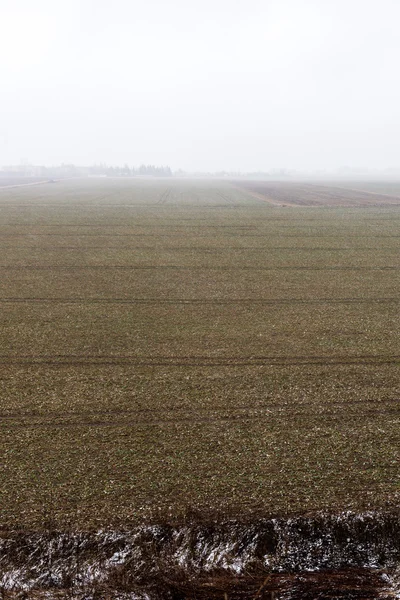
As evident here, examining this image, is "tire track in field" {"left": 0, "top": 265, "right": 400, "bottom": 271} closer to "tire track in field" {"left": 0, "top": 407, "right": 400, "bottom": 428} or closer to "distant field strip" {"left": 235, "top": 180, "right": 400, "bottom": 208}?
"tire track in field" {"left": 0, "top": 407, "right": 400, "bottom": 428}

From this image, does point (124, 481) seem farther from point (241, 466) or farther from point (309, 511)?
point (309, 511)

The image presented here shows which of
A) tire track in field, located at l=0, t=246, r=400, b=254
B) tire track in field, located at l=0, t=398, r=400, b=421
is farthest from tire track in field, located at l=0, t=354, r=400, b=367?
tire track in field, located at l=0, t=246, r=400, b=254

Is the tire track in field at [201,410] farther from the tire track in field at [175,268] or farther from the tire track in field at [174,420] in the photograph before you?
the tire track in field at [175,268]

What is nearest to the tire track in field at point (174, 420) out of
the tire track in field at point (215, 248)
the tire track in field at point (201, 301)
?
the tire track in field at point (201, 301)

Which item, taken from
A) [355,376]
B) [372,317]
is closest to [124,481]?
[355,376]

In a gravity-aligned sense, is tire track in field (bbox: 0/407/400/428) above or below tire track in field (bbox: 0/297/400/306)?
below

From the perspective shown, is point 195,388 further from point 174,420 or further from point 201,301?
point 201,301
